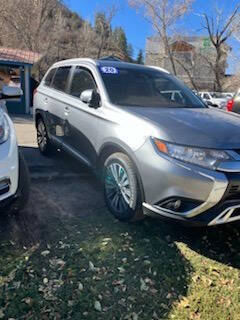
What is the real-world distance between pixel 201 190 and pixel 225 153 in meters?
0.41

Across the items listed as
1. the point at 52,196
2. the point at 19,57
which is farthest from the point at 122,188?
the point at 19,57

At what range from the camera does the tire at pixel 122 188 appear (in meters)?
3.49

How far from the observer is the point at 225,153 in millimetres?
3115

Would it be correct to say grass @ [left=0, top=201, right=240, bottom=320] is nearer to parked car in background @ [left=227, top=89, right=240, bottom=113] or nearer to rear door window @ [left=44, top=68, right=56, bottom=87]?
rear door window @ [left=44, top=68, right=56, bottom=87]

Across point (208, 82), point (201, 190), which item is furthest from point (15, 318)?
point (208, 82)

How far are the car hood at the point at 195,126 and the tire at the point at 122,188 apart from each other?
511 millimetres

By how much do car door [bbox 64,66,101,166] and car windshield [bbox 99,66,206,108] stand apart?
26 centimetres

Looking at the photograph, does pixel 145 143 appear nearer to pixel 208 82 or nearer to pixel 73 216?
pixel 73 216

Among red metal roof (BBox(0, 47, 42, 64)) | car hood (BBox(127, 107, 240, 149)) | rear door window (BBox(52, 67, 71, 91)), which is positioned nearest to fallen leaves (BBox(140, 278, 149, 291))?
car hood (BBox(127, 107, 240, 149))

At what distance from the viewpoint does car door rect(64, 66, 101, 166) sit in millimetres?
4328

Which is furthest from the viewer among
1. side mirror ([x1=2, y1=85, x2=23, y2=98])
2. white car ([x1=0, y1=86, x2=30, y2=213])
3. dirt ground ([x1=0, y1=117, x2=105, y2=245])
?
side mirror ([x1=2, y1=85, x2=23, y2=98])

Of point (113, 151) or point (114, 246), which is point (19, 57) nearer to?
point (113, 151)

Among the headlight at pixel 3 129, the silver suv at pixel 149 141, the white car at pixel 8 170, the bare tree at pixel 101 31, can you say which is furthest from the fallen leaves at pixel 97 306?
the bare tree at pixel 101 31

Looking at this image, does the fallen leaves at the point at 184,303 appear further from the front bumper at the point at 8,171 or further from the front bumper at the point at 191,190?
the front bumper at the point at 8,171
